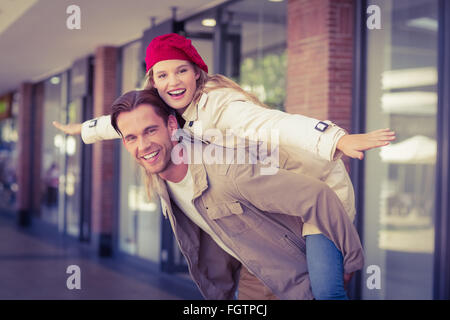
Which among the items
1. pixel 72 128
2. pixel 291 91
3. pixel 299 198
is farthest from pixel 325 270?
pixel 291 91

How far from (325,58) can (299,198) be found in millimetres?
3363

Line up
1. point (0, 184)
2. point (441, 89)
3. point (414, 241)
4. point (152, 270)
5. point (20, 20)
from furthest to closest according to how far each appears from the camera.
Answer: point (0, 184)
point (152, 270)
point (20, 20)
point (414, 241)
point (441, 89)

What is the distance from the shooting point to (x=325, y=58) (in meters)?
4.91

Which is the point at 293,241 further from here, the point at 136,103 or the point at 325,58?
the point at 325,58

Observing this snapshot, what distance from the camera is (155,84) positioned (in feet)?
6.01

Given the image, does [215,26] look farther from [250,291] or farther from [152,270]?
[250,291]

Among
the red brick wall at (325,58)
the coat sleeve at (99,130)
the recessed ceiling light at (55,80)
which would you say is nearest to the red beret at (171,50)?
the coat sleeve at (99,130)

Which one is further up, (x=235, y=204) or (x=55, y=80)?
(x=55, y=80)

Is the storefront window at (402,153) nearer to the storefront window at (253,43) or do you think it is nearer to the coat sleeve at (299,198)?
the storefront window at (253,43)

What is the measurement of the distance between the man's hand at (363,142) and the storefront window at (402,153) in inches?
123

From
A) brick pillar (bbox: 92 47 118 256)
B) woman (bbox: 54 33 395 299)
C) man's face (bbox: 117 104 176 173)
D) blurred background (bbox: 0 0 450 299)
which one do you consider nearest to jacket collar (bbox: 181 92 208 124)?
woman (bbox: 54 33 395 299)

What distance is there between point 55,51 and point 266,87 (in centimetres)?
491
